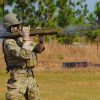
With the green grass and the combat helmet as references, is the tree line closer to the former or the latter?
the green grass

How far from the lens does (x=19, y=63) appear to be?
743 centimetres

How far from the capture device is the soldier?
7.30 meters

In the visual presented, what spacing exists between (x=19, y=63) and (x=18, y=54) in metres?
0.26

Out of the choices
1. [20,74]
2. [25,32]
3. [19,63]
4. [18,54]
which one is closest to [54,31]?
[25,32]

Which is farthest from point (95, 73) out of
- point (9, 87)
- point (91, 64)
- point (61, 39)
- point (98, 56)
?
point (9, 87)

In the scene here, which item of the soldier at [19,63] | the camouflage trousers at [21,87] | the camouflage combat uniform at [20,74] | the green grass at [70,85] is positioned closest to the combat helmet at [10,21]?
the soldier at [19,63]

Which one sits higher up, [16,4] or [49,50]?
[16,4]

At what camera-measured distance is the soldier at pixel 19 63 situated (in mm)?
7297

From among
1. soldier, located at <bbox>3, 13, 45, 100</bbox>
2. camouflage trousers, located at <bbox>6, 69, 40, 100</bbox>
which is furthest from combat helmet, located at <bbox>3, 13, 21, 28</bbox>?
camouflage trousers, located at <bbox>6, 69, 40, 100</bbox>

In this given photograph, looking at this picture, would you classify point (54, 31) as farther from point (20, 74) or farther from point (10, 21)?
point (20, 74)

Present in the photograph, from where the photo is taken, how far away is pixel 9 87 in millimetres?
7484

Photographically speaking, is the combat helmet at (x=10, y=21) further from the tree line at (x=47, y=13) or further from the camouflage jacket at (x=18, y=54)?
the tree line at (x=47, y=13)

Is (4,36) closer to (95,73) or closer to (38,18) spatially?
(95,73)

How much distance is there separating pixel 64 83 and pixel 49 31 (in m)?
9.48
